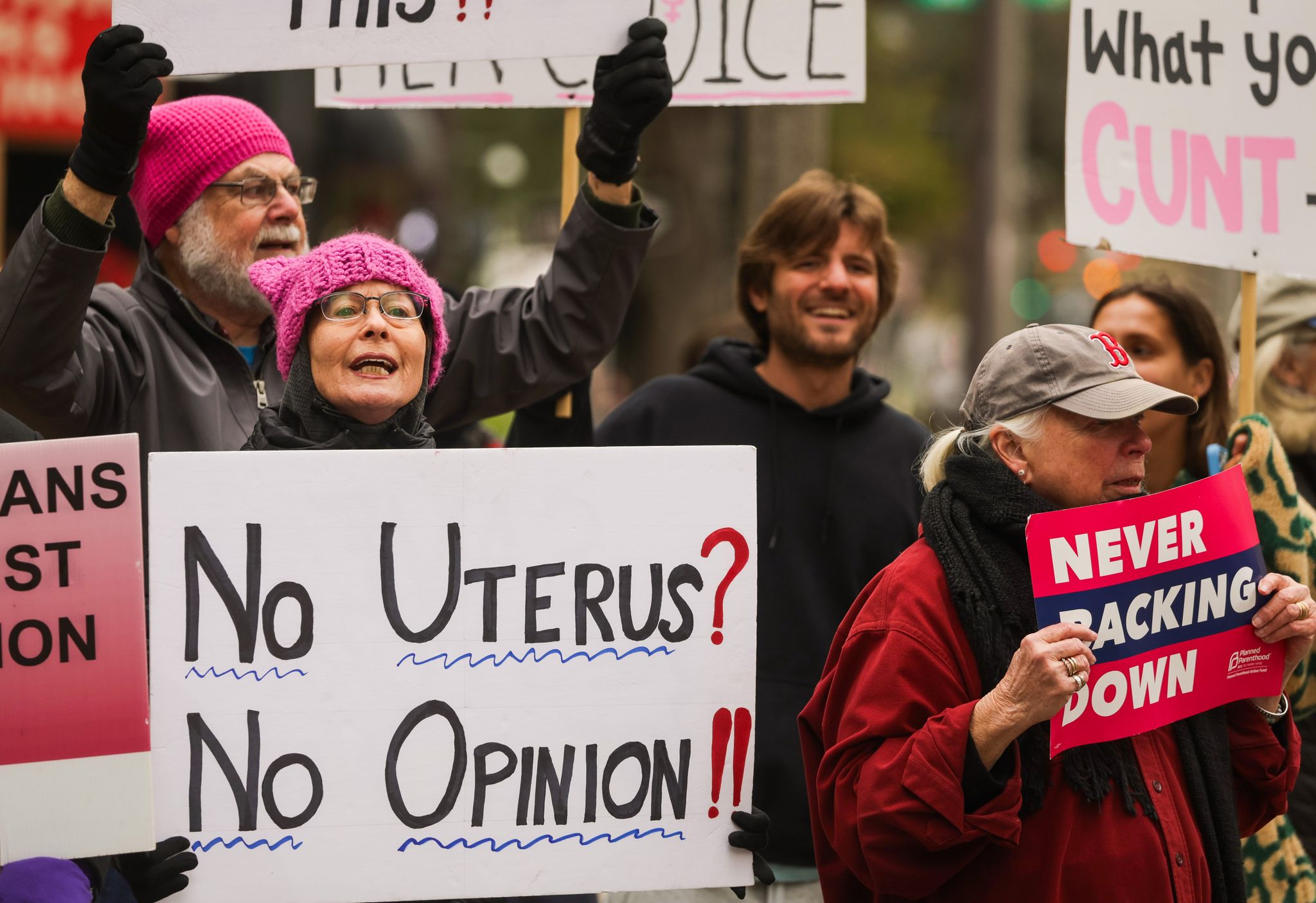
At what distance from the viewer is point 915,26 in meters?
23.5

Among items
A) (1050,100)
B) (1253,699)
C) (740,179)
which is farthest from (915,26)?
(1253,699)

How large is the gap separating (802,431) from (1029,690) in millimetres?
1565

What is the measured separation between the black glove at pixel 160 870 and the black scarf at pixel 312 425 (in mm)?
687

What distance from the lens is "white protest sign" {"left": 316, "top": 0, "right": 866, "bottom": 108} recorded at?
3.76m

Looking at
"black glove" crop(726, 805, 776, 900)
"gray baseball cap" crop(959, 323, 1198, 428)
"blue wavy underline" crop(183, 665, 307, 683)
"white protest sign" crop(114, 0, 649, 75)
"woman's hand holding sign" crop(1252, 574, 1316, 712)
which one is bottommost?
"black glove" crop(726, 805, 776, 900)

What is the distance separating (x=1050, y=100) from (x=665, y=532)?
24465 mm

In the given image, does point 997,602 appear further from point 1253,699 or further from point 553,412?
point 553,412

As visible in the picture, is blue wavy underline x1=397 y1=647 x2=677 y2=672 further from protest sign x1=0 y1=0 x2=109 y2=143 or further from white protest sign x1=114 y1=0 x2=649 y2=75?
protest sign x1=0 y1=0 x2=109 y2=143

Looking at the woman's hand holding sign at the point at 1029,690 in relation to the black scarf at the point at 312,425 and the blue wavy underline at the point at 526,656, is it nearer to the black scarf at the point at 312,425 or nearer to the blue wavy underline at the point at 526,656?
the blue wavy underline at the point at 526,656

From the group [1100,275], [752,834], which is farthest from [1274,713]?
[1100,275]

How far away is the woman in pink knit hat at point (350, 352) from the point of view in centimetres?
261

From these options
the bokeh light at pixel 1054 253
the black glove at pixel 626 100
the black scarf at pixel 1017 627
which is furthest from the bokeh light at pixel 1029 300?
the black scarf at pixel 1017 627

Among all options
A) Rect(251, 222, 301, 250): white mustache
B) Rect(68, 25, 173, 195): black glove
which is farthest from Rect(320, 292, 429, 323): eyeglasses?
Rect(251, 222, 301, 250): white mustache

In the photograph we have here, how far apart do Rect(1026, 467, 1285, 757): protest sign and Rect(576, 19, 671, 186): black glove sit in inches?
46.6
